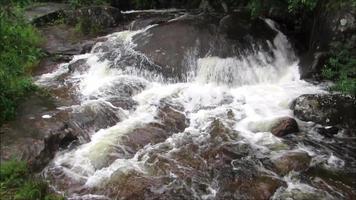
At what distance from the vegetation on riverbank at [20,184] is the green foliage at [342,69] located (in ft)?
19.3

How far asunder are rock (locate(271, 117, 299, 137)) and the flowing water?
0.13 m

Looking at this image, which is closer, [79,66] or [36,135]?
[36,135]

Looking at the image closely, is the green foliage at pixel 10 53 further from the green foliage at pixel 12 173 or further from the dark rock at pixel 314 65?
the dark rock at pixel 314 65

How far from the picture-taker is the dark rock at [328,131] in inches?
346

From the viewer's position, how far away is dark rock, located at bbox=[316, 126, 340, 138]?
28.8 ft

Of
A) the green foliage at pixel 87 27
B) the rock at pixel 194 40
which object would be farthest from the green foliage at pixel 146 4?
the rock at pixel 194 40

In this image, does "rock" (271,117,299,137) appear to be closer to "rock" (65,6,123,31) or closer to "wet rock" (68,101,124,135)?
"wet rock" (68,101,124,135)

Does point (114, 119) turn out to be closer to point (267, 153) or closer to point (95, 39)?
point (267, 153)

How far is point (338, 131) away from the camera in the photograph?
8875 mm

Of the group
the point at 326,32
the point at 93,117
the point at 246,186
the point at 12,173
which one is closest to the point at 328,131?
the point at 246,186

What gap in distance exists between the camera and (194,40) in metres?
11.8

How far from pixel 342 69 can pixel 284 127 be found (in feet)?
6.80

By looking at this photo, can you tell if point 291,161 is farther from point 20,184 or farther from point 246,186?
point 20,184

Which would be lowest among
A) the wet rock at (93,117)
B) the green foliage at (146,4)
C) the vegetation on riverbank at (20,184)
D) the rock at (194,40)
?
the vegetation on riverbank at (20,184)
